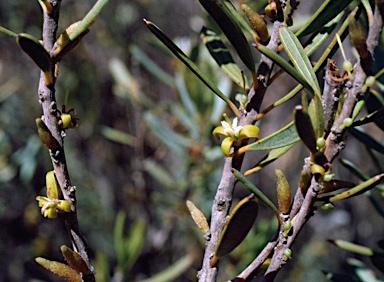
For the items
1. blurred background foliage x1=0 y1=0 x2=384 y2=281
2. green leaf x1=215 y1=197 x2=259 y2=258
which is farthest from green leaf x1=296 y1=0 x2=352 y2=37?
blurred background foliage x1=0 y1=0 x2=384 y2=281

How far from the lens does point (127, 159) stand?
5.33 ft

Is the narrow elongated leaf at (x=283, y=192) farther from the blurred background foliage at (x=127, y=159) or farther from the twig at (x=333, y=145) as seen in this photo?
the blurred background foliage at (x=127, y=159)

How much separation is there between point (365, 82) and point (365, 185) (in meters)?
0.08

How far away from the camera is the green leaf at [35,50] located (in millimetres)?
340

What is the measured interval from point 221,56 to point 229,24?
4.1 inches

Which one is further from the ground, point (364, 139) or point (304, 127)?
point (304, 127)

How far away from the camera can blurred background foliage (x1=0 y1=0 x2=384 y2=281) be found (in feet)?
3.63

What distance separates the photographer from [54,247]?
4.59ft

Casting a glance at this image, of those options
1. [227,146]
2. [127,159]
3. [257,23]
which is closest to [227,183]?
[227,146]

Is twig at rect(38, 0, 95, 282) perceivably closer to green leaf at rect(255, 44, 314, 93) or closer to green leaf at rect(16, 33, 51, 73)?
green leaf at rect(16, 33, 51, 73)

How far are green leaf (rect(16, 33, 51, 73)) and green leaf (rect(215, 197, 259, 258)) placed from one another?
0.61ft

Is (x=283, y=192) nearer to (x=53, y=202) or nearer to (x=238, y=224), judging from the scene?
(x=238, y=224)

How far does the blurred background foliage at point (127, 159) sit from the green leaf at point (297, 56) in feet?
2.05

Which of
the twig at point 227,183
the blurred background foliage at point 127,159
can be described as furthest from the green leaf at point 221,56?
the blurred background foliage at point 127,159
